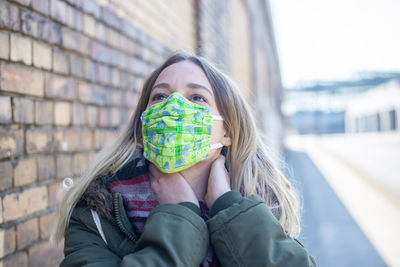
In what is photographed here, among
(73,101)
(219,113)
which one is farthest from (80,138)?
(219,113)

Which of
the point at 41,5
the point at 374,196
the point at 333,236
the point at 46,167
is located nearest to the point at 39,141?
the point at 46,167

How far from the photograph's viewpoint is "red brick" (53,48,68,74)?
204 centimetres

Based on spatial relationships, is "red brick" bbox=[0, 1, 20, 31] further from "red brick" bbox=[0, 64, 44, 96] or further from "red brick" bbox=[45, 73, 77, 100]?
"red brick" bbox=[45, 73, 77, 100]

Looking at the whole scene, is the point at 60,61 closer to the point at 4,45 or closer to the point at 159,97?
the point at 4,45

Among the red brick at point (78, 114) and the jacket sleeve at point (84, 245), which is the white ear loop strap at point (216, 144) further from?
the red brick at point (78, 114)

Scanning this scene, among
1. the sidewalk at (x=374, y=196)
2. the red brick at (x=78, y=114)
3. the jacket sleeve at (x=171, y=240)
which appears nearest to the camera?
the jacket sleeve at (x=171, y=240)

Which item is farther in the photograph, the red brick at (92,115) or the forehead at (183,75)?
the red brick at (92,115)

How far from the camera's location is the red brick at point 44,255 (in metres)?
1.84

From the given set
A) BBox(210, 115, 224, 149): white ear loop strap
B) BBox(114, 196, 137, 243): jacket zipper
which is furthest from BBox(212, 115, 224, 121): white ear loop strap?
BBox(114, 196, 137, 243): jacket zipper

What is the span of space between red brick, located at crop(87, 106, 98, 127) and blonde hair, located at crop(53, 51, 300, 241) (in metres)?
0.72

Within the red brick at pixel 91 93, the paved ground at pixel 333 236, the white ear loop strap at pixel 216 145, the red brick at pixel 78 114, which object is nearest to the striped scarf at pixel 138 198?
the white ear loop strap at pixel 216 145

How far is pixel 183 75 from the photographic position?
1.63 meters

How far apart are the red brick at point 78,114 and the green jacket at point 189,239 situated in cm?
101

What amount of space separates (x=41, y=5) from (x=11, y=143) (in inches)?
30.0
